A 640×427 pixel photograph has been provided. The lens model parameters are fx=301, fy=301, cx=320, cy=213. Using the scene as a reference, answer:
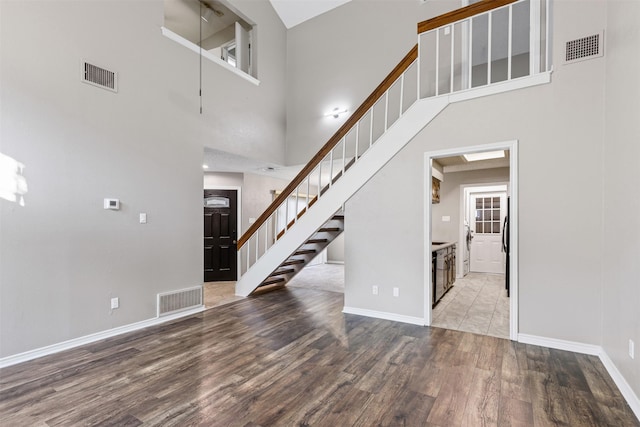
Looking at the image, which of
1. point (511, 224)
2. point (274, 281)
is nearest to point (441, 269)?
point (511, 224)

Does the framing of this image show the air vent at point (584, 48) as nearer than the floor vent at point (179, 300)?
Yes

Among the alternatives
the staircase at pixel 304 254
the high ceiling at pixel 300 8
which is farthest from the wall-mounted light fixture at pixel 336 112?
the staircase at pixel 304 254

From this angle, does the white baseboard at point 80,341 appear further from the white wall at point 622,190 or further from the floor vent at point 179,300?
the white wall at point 622,190

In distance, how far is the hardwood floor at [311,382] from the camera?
188 centimetres

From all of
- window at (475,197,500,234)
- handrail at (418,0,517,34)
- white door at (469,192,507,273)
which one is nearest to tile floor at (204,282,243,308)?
handrail at (418,0,517,34)

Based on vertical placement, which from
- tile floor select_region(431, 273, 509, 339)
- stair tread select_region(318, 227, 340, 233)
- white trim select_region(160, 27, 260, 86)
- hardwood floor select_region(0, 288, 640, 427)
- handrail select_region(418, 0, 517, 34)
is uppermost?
white trim select_region(160, 27, 260, 86)

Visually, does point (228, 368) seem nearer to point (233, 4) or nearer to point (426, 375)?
point (426, 375)

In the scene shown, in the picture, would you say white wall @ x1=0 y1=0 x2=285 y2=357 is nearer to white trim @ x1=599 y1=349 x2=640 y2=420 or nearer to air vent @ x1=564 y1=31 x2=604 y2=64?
air vent @ x1=564 y1=31 x2=604 y2=64

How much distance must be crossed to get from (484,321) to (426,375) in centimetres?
174

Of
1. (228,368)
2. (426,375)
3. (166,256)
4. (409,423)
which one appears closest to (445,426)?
(409,423)

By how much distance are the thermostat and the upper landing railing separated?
6.14 ft

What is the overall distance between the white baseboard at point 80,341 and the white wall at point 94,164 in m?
0.06

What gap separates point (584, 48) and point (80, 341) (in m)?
5.61

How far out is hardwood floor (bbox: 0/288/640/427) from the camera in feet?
6.18
